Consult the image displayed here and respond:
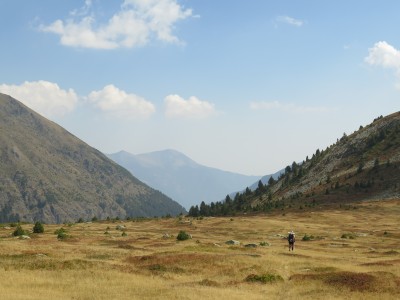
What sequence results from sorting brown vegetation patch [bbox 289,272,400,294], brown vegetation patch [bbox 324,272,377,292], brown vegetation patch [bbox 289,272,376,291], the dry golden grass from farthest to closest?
brown vegetation patch [bbox 289,272,376,291] → brown vegetation patch [bbox 324,272,377,292] → brown vegetation patch [bbox 289,272,400,294] → the dry golden grass

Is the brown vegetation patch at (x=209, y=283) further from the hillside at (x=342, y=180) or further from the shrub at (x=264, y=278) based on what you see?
the hillside at (x=342, y=180)

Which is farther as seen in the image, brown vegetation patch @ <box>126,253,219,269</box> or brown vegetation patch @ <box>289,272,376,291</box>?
brown vegetation patch @ <box>126,253,219,269</box>

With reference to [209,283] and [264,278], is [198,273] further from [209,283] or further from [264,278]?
[264,278]

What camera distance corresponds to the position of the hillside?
131 m

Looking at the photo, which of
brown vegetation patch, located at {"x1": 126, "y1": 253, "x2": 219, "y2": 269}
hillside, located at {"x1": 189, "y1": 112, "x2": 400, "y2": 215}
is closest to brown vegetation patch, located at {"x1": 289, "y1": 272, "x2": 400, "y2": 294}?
brown vegetation patch, located at {"x1": 126, "y1": 253, "x2": 219, "y2": 269}

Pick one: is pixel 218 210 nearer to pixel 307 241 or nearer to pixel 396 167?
pixel 396 167

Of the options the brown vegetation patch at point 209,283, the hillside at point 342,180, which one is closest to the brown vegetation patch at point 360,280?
the brown vegetation patch at point 209,283

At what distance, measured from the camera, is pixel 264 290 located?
29.6 m

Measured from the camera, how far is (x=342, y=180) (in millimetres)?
148500

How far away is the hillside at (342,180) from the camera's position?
130875mm

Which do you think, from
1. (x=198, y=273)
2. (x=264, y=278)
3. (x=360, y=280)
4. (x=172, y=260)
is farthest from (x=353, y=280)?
(x=172, y=260)

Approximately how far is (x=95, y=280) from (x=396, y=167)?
131381mm

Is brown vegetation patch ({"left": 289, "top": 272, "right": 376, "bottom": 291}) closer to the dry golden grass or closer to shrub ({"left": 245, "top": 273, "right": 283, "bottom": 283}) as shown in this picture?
the dry golden grass

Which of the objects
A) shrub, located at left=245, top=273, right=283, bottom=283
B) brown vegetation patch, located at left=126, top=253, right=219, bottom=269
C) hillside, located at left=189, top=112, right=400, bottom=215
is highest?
hillside, located at left=189, top=112, right=400, bottom=215
